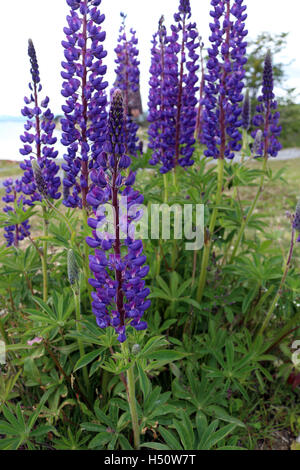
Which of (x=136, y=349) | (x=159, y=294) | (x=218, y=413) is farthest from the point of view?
(x=159, y=294)

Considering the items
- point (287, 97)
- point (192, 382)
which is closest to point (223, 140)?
point (192, 382)

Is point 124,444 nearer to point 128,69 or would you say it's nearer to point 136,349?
point 136,349

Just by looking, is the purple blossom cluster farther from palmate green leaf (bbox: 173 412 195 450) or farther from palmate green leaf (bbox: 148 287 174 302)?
palmate green leaf (bbox: 173 412 195 450)

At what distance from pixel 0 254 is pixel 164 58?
1.81 m

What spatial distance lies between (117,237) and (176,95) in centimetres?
163

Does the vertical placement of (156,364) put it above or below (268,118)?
below

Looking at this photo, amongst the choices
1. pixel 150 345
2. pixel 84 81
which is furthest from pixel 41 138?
pixel 150 345

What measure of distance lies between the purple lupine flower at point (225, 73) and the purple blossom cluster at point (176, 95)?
205 mm

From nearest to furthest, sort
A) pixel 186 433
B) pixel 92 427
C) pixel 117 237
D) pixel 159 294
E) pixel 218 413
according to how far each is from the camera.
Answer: pixel 117 237 → pixel 186 433 → pixel 92 427 → pixel 218 413 → pixel 159 294

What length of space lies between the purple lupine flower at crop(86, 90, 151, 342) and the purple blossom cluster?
127 cm

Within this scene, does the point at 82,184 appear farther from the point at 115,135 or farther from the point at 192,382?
the point at 192,382

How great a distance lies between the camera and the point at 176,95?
8.79 ft

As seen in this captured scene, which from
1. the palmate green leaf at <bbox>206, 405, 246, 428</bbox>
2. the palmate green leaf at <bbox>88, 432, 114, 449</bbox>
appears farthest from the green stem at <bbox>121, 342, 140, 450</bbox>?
the palmate green leaf at <bbox>206, 405, 246, 428</bbox>
